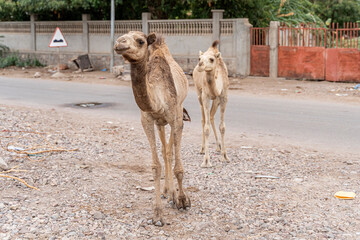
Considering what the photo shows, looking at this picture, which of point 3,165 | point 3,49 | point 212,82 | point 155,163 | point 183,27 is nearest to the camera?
point 155,163

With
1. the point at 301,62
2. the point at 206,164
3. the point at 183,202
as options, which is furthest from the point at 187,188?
the point at 301,62

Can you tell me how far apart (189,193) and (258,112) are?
6.64m

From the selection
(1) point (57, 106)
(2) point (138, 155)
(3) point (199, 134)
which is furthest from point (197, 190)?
(1) point (57, 106)

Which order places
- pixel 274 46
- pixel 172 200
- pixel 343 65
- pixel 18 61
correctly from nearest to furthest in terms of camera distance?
pixel 172 200 < pixel 343 65 < pixel 274 46 < pixel 18 61

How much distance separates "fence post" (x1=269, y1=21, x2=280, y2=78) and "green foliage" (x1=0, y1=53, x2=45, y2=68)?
540 inches

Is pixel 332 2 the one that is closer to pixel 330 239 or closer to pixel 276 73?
pixel 276 73

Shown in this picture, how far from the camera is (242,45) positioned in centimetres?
1997

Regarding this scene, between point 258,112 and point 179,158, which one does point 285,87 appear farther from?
point 179,158

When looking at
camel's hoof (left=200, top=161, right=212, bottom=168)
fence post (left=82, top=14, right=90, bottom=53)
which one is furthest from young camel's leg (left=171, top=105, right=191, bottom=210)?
fence post (left=82, top=14, right=90, bottom=53)

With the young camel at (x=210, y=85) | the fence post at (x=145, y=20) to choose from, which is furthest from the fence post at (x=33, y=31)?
the young camel at (x=210, y=85)

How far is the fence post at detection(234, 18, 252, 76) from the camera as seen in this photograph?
19.9m

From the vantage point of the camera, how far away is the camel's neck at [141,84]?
4734mm

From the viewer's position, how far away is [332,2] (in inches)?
1380

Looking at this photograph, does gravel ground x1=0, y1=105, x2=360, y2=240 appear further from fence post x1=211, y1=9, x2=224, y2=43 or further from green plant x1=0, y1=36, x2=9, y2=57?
green plant x1=0, y1=36, x2=9, y2=57
